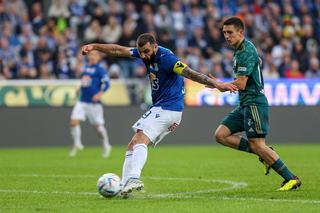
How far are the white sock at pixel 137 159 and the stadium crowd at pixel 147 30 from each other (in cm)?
1464

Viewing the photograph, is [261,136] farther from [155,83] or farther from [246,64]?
[155,83]

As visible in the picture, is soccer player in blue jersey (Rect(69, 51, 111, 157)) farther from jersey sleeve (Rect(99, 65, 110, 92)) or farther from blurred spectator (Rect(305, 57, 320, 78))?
blurred spectator (Rect(305, 57, 320, 78))

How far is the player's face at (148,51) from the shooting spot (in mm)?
11039

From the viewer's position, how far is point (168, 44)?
88.6 feet

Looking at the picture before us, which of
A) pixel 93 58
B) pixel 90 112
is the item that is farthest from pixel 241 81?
pixel 90 112

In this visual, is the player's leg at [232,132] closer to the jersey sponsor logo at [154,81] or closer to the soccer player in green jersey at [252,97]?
the soccer player in green jersey at [252,97]

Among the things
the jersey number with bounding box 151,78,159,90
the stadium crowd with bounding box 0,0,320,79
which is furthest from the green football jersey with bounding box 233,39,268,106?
the stadium crowd with bounding box 0,0,320,79

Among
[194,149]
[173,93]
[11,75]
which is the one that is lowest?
[194,149]

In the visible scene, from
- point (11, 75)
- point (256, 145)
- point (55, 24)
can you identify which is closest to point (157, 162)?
point (256, 145)

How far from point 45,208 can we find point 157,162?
8851 millimetres

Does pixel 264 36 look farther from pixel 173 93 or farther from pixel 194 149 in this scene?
pixel 173 93

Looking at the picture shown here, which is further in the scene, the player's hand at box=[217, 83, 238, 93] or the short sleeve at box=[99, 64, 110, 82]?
the short sleeve at box=[99, 64, 110, 82]

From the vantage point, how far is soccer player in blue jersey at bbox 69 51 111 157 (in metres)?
21.1

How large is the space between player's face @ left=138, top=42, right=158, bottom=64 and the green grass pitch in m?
1.86
